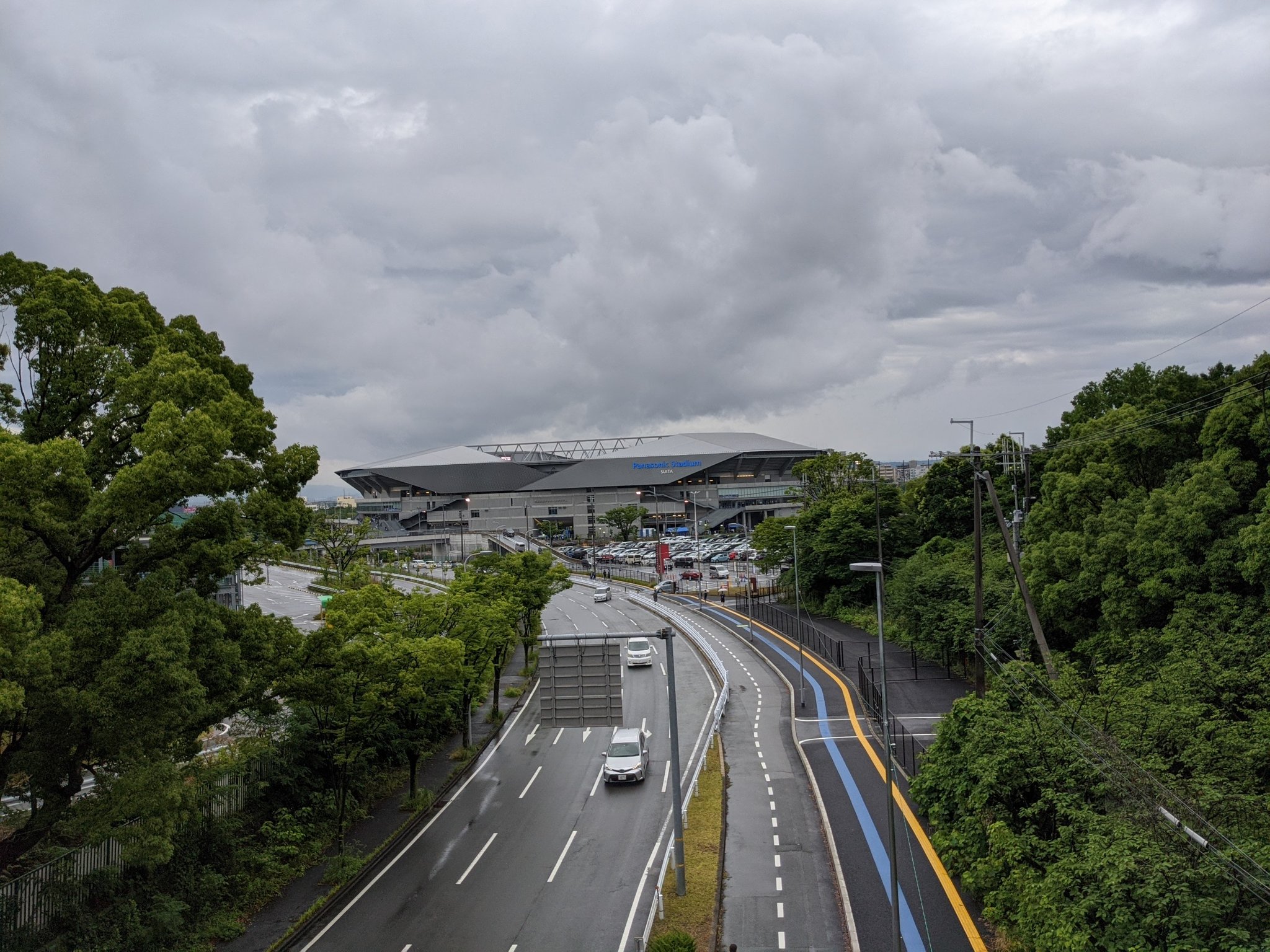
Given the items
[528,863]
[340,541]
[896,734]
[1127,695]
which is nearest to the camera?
[1127,695]

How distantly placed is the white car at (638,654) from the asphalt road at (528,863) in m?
12.8

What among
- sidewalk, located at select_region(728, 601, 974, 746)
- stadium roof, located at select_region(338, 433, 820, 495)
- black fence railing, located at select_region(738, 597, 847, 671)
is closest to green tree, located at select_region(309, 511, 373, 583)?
black fence railing, located at select_region(738, 597, 847, 671)

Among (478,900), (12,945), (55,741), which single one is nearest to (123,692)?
(55,741)

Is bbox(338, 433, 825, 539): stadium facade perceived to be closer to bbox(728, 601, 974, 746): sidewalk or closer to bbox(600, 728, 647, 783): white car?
bbox(728, 601, 974, 746): sidewalk

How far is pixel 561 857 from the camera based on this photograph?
23906mm

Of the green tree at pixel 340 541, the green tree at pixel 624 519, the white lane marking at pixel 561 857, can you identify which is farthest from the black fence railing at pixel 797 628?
the green tree at pixel 624 519

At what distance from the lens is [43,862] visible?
18.8m

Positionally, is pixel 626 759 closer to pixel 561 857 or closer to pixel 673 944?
pixel 561 857

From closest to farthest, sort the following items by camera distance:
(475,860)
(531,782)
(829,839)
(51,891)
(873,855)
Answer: (51,891)
(873,855)
(475,860)
(829,839)
(531,782)

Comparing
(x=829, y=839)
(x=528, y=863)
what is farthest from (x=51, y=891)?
(x=829, y=839)

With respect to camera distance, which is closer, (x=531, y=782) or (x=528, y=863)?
(x=528, y=863)

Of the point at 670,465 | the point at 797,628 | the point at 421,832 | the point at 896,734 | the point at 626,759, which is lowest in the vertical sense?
the point at 421,832

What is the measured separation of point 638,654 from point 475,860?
26.5 m

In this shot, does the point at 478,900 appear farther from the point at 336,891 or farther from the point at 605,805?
the point at 605,805
